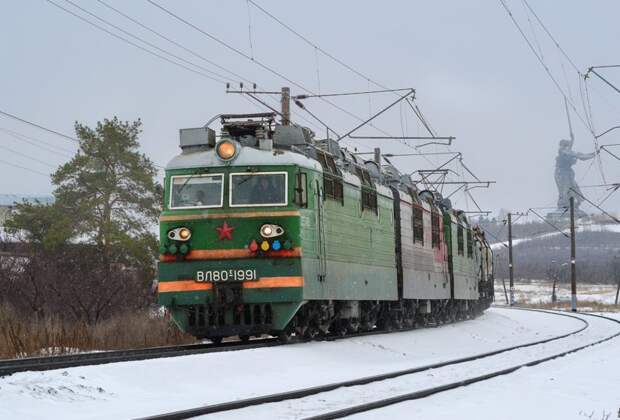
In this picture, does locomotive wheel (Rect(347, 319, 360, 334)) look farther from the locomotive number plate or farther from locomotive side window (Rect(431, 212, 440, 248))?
locomotive side window (Rect(431, 212, 440, 248))

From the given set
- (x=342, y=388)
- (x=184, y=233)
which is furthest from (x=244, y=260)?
(x=342, y=388)

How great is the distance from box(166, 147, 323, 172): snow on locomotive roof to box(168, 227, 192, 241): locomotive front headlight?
127cm

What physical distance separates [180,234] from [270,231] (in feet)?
5.59

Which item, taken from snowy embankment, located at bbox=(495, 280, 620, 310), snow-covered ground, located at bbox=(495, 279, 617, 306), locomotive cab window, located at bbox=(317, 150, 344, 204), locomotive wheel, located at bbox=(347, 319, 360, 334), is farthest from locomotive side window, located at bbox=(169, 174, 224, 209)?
snow-covered ground, located at bbox=(495, 279, 617, 306)

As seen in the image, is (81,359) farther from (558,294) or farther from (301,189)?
(558,294)

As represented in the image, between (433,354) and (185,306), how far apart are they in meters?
6.34

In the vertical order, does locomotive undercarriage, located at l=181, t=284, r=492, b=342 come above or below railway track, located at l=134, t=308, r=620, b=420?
above

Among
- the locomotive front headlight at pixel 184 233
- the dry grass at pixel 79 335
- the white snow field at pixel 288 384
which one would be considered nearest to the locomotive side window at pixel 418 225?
the dry grass at pixel 79 335

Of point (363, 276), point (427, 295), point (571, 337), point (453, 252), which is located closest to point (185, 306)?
point (363, 276)

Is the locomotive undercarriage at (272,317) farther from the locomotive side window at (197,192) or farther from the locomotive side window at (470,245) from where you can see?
the locomotive side window at (470,245)

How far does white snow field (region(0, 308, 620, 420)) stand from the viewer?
10609mm

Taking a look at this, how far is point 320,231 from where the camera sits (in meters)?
19.3

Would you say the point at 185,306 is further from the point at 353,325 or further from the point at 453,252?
the point at 453,252

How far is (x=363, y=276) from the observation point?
878 inches
